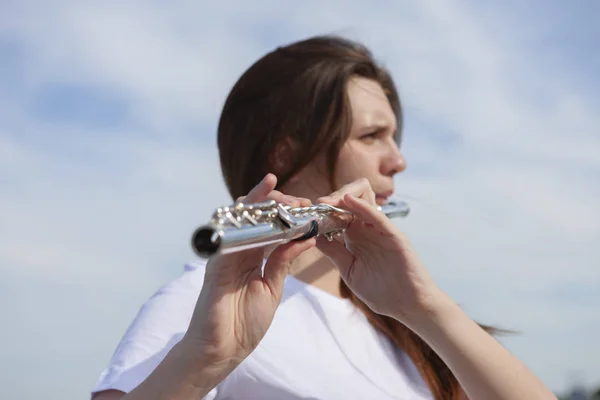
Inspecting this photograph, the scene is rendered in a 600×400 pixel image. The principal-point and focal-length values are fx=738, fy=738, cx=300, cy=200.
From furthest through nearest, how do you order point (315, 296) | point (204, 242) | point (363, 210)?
point (315, 296) < point (363, 210) < point (204, 242)

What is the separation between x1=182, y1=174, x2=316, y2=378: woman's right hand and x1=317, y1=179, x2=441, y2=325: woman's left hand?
0.87 ft

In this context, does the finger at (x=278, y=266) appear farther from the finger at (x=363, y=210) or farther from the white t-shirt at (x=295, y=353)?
the white t-shirt at (x=295, y=353)

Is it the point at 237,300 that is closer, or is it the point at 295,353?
the point at 237,300

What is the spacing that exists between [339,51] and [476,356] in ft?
4.80

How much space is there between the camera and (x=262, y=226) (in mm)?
1634

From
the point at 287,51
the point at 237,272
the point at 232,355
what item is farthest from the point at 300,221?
the point at 287,51

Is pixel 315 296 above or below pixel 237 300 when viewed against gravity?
below

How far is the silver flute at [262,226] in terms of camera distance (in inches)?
56.5

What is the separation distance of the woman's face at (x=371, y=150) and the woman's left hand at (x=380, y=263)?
0.40m

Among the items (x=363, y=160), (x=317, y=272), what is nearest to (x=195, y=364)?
(x=317, y=272)

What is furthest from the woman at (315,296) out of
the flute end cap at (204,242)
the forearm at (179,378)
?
the flute end cap at (204,242)

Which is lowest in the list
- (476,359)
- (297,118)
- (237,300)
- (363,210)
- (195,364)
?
(476,359)

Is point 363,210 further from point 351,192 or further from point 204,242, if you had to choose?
point 204,242

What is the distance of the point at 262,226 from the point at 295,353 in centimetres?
98
